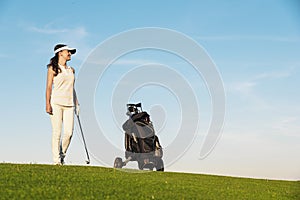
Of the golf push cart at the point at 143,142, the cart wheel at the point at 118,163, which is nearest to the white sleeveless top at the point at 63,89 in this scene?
the golf push cart at the point at 143,142

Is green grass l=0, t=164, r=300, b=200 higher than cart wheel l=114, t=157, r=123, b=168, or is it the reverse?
cart wheel l=114, t=157, r=123, b=168

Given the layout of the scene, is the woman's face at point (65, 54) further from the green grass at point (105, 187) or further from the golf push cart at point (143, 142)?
the golf push cart at point (143, 142)

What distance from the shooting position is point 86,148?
615 inches

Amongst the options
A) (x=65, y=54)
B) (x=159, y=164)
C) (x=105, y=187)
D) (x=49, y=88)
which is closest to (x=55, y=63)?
(x=65, y=54)

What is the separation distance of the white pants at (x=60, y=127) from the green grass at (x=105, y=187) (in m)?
0.61

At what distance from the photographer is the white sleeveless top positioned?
13750mm

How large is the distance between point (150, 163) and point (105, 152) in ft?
5.78

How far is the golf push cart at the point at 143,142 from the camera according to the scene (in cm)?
1805

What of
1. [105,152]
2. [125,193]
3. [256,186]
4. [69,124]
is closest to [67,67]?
[69,124]

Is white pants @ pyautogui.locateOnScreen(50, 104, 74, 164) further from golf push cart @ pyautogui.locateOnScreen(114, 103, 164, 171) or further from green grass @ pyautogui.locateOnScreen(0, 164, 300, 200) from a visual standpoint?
golf push cart @ pyautogui.locateOnScreen(114, 103, 164, 171)

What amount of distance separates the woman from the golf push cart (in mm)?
4440

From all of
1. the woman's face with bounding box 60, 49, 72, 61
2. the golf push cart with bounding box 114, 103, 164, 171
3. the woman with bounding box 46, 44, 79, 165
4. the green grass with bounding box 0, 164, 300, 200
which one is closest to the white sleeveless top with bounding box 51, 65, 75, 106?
the woman with bounding box 46, 44, 79, 165

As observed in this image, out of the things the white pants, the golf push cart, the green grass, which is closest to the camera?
the green grass

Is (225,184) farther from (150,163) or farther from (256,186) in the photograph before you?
(150,163)
